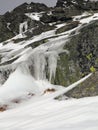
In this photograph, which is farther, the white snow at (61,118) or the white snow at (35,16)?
the white snow at (35,16)

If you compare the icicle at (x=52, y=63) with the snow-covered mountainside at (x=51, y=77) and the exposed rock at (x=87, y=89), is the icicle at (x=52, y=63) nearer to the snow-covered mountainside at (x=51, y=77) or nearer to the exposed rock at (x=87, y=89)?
the snow-covered mountainside at (x=51, y=77)

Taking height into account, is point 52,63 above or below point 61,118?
below

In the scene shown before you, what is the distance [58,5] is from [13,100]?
2530 inches

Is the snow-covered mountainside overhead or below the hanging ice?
overhead

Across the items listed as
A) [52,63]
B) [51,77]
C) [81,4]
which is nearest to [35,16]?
[81,4]

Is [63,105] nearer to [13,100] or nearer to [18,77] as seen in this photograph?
[13,100]

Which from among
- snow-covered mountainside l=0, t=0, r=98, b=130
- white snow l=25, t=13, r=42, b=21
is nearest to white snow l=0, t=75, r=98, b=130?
snow-covered mountainside l=0, t=0, r=98, b=130

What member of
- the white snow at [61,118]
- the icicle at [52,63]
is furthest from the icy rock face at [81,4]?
the white snow at [61,118]

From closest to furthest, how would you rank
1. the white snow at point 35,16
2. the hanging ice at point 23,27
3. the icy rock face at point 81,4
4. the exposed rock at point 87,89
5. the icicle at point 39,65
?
1. the exposed rock at point 87,89
2. the icicle at point 39,65
3. the hanging ice at point 23,27
4. the white snow at point 35,16
5. the icy rock face at point 81,4

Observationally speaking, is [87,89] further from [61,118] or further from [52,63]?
[52,63]

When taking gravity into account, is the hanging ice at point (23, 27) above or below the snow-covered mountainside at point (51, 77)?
below

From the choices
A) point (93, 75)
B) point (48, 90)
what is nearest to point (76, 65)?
point (48, 90)

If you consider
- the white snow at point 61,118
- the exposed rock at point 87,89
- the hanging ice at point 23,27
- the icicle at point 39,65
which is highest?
the white snow at point 61,118

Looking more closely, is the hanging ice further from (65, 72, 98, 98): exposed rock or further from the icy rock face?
(65, 72, 98, 98): exposed rock
